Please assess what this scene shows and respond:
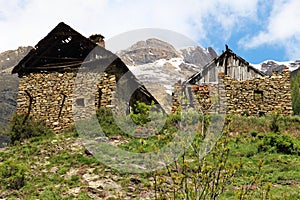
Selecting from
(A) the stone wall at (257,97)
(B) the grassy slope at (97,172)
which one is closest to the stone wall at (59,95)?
(B) the grassy slope at (97,172)

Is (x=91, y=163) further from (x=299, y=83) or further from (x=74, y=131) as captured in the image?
(x=299, y=83)

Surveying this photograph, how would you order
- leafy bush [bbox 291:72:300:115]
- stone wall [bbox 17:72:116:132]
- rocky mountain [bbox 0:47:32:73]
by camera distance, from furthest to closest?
rocky mountain [bbox 0:47:32:73] → leafy bush [bbox 291:72:300:115] → stone wall [bbox 17:72:116:132]

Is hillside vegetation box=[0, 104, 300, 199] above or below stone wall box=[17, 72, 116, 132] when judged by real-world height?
below

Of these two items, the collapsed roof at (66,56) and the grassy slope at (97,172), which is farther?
the collapsed roof at (66,56)

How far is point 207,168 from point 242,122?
1352 cm

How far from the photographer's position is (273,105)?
74.2 ft

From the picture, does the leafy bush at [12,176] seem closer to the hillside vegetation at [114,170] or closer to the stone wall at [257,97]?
the hillside vegetation at [114,170]

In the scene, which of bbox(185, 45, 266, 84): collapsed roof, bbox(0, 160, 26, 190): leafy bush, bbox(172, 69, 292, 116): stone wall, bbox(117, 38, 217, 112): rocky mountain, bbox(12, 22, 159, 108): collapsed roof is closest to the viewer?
bbox(0, 160, 26, 190): leafy bush

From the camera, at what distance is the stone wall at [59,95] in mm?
20797

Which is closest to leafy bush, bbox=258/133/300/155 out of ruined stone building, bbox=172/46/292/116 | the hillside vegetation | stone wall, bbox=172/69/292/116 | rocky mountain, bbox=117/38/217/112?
the hillside vegetation

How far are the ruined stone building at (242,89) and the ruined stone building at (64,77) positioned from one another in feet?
13.3

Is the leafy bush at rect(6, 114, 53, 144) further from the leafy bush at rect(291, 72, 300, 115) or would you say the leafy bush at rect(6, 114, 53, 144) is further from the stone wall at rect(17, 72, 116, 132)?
the leafy bush at rect(291, 72, 300, 115)

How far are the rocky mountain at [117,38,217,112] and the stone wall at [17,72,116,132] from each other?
5.49 feet

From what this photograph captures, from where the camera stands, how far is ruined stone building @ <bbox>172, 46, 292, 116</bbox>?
892 inches
